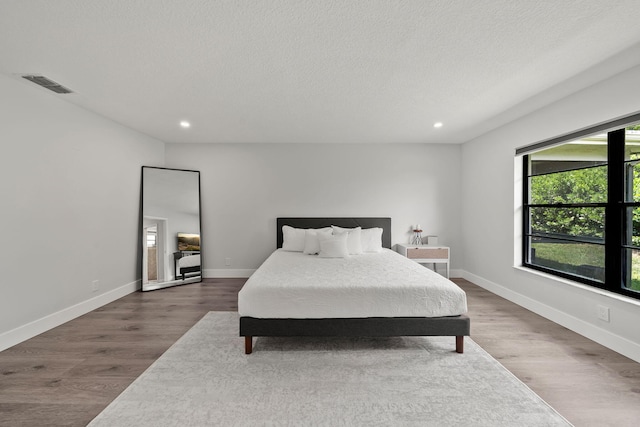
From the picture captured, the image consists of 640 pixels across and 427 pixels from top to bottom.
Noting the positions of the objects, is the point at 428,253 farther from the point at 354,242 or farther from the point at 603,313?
the point at 603,313

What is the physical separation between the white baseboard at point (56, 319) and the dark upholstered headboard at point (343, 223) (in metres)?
2.41

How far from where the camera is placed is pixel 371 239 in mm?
4527

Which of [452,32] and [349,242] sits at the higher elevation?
[452,32]

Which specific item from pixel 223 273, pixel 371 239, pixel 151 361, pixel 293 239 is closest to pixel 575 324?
pixel 371 239

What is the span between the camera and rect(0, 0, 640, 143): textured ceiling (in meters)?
1.73

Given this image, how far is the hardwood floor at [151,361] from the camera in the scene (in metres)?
1.74

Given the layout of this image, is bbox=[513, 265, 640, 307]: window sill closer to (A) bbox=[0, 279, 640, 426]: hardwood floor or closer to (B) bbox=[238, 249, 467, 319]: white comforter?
(A) bbox=[0, 279, 640, 426]: hardwood floor

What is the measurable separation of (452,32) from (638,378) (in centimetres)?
274

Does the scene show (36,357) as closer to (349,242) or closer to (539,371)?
(349,242)

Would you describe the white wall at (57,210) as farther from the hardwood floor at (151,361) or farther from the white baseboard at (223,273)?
the white baseboard at (223,273)

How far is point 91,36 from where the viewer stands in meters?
1.98

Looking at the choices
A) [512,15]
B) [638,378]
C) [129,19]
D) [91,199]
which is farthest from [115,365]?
A: [638,378]

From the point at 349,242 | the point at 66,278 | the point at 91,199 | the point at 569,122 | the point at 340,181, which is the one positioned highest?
the point at 569,122

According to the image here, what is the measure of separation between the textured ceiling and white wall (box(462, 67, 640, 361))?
199mm
